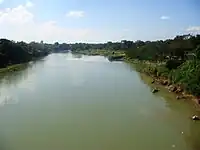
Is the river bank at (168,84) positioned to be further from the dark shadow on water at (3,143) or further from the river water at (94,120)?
the dark shadow on water at (3,143)

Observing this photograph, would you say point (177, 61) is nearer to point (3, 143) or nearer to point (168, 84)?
point (168, 84)

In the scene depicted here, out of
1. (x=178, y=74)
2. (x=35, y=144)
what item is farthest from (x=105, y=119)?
(x=178, y=74)

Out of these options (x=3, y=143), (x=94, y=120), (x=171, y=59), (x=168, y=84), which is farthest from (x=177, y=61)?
(x=3, y=143)

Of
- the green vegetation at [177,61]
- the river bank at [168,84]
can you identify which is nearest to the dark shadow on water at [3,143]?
the green vegetation at [177,61]

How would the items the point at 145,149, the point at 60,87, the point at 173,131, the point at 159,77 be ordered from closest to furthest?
the point at 145,149 → the point at 173,131 → the point at 60,87 → the point at 159,77

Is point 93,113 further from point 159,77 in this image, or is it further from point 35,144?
point 159,77

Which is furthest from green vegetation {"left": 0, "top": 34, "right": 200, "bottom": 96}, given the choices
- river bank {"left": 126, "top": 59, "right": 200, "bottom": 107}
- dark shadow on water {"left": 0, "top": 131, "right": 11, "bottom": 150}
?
dark shadow on water {"left": 0, "top": 131, "right": 11, "bottom": 150}

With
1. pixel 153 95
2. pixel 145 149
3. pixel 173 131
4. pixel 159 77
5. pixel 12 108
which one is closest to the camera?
pixel 145 149

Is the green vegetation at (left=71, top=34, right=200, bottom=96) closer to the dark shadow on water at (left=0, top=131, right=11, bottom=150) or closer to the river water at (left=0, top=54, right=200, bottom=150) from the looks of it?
the river water at (left=0, top=54, right=200, bottom=150)
